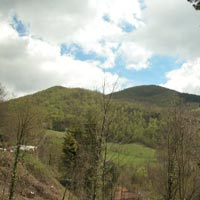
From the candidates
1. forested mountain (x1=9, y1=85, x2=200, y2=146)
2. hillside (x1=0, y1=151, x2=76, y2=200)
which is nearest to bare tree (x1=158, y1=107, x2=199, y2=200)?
forested mountain (x1=9, y1=85, x2=200, y2=146)

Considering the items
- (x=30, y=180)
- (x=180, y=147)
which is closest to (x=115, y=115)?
(x=180, y=147)

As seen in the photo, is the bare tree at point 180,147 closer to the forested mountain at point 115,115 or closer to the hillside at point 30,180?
the forested mountain at point 115,115

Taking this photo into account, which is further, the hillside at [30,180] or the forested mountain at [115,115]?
the hillside at [30,180]

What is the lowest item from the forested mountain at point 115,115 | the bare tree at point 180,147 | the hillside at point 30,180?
the hillside at point 30,180

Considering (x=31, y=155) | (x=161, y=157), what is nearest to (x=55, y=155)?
(x=31, y=155)

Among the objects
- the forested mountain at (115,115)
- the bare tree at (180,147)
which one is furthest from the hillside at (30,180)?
the bare tree at (180,147)

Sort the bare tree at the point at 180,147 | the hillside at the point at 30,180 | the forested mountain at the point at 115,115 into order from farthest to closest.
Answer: the hillside at the point at 30,180 → the bare tree at the point at 180,147 → the forested mountain at the point at 115,115

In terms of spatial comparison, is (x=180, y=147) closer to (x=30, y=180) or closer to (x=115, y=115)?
(x=115, y=115)

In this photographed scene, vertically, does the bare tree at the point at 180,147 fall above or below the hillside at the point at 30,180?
above

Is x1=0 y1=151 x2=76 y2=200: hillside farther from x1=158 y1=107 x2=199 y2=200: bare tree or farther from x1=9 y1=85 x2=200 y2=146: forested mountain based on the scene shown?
x1=158 y1=107 x2=199 y2=200: bare tree

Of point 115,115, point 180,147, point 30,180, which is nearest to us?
point 115,115

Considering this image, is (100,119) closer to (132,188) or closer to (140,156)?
(132,188)

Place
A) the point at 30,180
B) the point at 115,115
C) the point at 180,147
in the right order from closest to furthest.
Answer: the point at 115,115
the point at 180,147
the point at 30,180

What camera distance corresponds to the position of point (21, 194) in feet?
136
